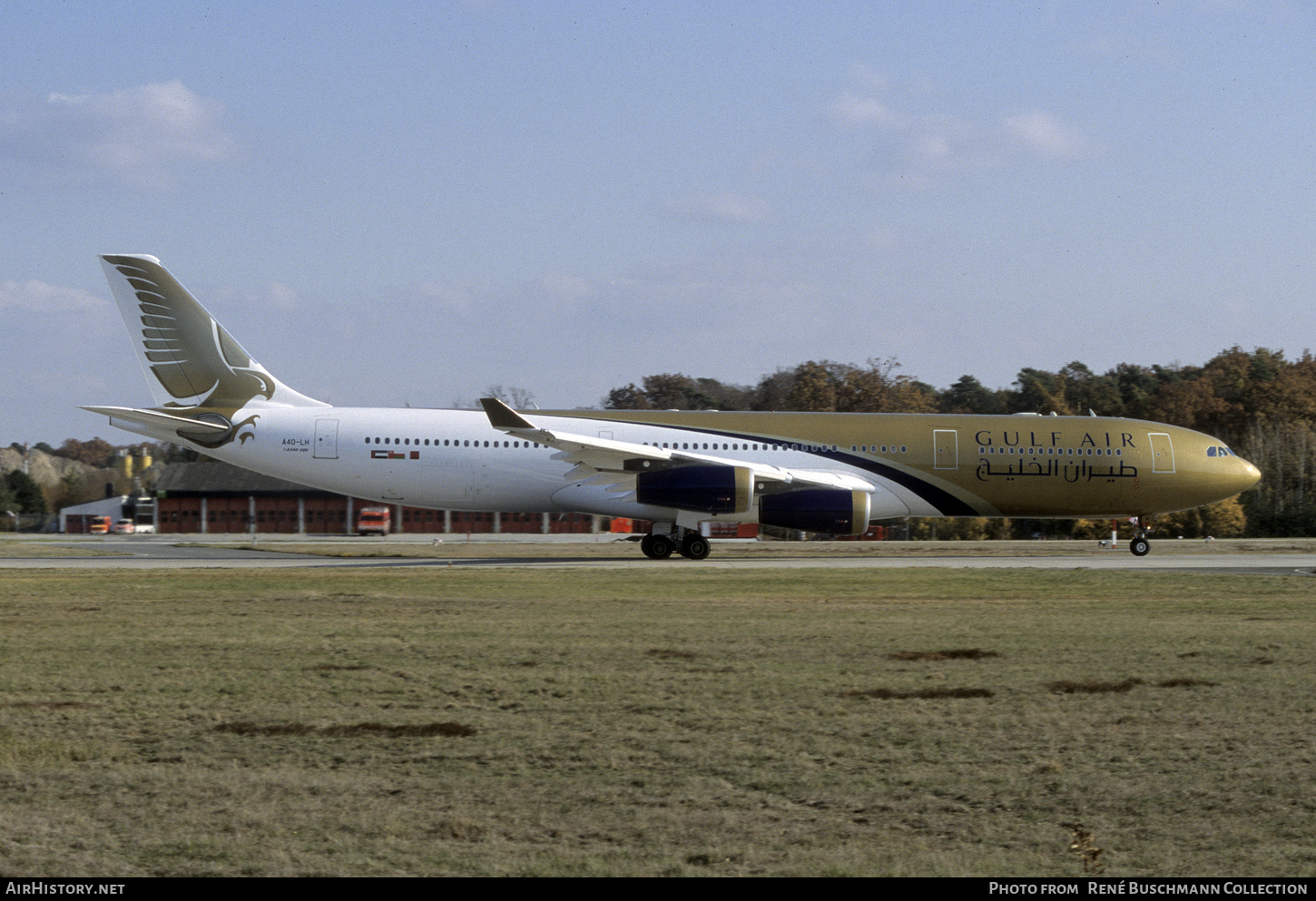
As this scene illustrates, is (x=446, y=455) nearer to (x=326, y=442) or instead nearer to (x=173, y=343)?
(x=326, y=442)

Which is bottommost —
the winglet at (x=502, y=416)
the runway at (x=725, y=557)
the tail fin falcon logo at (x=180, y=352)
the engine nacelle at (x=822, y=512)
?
the runway at (x=725, y=557)

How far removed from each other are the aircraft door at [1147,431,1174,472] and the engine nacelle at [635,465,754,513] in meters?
11.0

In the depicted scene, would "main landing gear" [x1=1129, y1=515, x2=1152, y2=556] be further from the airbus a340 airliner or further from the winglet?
the winglet

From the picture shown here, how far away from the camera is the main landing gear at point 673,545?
2941 centimetres

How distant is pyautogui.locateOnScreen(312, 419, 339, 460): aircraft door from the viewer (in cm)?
2922

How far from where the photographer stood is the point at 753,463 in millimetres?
29188

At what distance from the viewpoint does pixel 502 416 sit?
87.1ft

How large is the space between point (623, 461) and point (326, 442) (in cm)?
750

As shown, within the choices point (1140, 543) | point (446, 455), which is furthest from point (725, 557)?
point (1140, 543)

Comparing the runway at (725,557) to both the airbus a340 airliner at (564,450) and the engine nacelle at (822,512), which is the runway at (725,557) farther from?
the airbus a340 airliner at (564,450)

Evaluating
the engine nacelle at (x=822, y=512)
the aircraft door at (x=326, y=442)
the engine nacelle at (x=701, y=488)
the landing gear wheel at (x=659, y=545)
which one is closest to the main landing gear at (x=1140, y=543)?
the engine nacelle at (x=822, y=512)

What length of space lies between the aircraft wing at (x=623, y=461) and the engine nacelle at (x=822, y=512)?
47 centimetres

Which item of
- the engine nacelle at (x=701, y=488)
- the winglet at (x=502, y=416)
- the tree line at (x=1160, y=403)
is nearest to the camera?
the winglet at (x=502, y=416)
